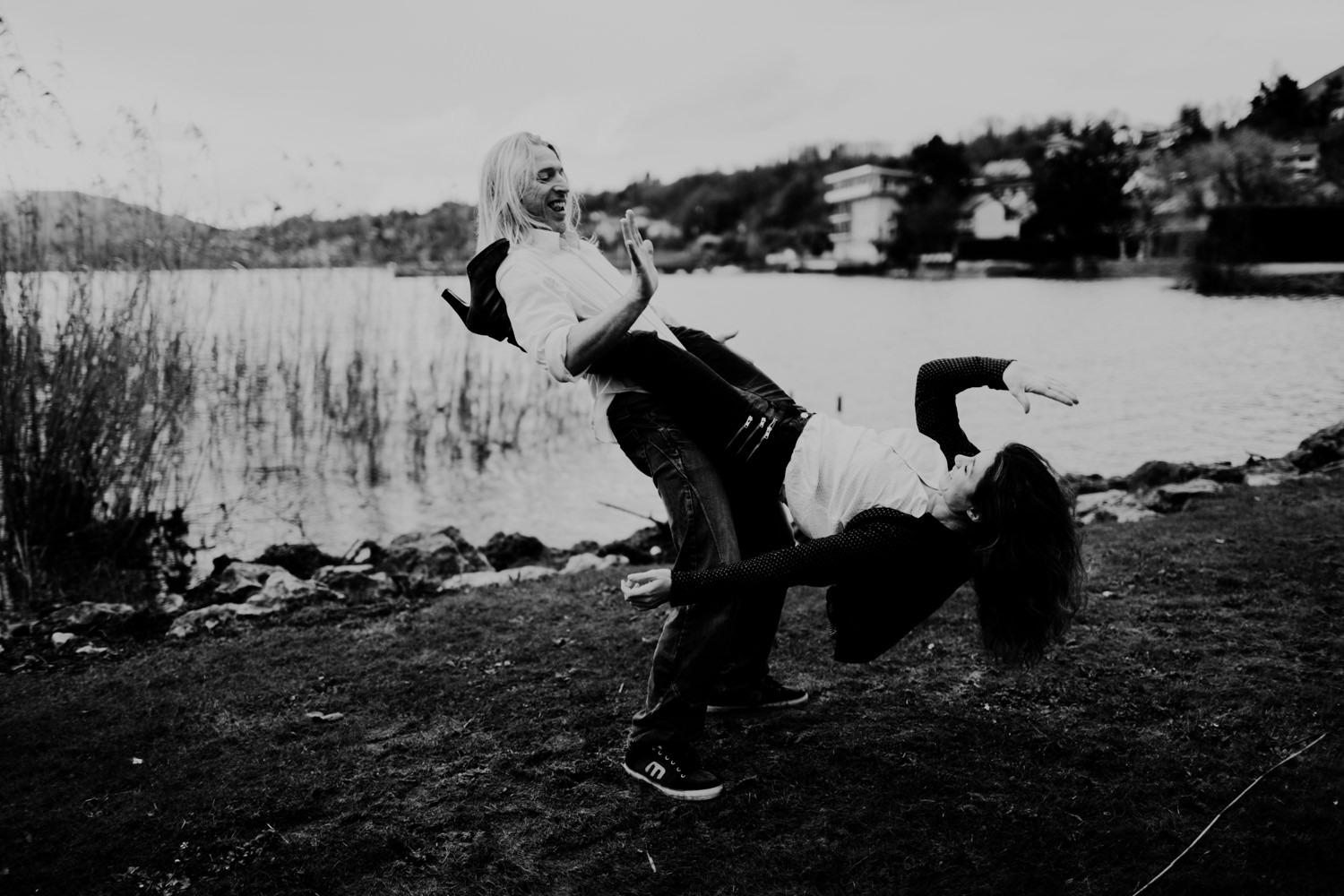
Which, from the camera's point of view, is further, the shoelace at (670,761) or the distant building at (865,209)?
the distant building at (865,209)

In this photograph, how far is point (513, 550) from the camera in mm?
7387

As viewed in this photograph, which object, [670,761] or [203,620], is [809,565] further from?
[203,620]

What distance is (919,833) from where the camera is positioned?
9.13ft

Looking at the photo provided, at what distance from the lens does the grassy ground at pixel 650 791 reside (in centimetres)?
263

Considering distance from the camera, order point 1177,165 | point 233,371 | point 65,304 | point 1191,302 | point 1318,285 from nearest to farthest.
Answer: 1. point 65,304
2. point 233,371
3. point 1191,302
4. point 1318,285
5. point 1177,165

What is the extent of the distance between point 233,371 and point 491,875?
809cm

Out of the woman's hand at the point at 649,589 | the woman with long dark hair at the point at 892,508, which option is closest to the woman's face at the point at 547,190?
the woman with long dark hair at the point at 892,508

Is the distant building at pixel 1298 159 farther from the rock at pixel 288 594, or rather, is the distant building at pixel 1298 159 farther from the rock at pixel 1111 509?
the rock at pixel 288 594

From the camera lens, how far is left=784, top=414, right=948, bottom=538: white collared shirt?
2875mm

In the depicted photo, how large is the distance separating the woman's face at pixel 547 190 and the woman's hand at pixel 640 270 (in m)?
0.51

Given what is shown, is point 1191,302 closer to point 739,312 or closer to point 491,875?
point 739,312

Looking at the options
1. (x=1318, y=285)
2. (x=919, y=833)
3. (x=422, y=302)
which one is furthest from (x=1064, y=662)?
(x=1318, y=285)

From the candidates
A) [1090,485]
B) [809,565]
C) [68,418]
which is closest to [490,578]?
[68,418]

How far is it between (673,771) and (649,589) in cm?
71
